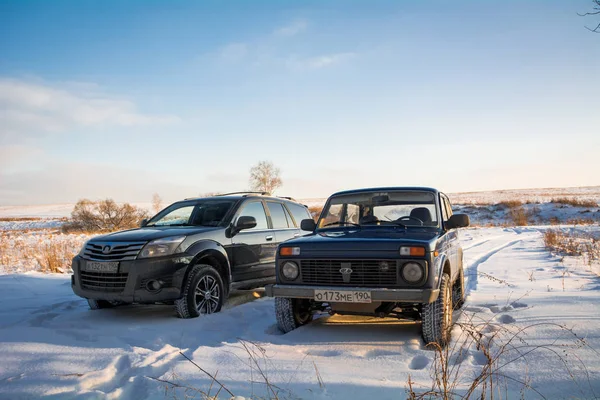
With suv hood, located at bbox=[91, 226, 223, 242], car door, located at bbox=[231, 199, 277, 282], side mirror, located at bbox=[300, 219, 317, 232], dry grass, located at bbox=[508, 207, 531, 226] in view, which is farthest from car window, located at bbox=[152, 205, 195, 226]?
dry grass, located at bbox=[508, 207, 531, 226]

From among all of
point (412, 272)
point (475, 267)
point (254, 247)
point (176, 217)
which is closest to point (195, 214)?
point (176, 217)

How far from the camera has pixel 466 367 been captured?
156 inches

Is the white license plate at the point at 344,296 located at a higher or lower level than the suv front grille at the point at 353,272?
lower

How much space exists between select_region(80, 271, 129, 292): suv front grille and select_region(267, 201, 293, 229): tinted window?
2.86 m

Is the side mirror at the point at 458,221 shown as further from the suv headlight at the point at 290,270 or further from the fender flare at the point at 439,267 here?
the suv headlight at the point at 290,270

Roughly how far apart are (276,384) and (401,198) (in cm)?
335

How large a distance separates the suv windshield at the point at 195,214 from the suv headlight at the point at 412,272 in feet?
10.8

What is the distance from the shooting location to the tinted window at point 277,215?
8.14 m

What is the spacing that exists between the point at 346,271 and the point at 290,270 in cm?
67

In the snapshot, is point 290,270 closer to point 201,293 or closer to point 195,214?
point 201,293

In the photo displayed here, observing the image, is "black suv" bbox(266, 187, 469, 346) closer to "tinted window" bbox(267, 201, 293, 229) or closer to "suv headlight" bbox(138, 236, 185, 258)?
"suv headlight" bbox(138, 236, 185, 258)

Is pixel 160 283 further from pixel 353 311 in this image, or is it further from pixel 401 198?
pixel 401 198

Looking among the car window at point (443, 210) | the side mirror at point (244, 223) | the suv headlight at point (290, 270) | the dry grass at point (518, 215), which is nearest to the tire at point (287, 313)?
the suv headlight at point (290, 270)

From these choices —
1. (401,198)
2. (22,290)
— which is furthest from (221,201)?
(22,290)
